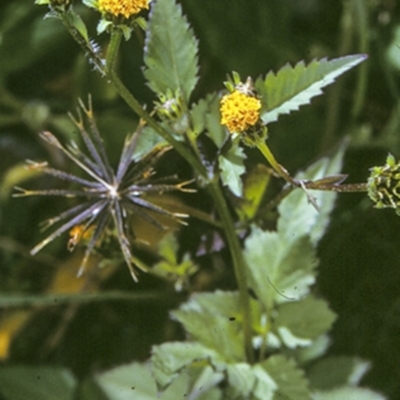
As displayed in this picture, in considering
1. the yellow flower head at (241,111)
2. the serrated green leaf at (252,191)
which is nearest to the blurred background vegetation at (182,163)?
the serrated green leaf at (252,191)

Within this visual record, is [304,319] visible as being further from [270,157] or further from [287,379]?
[270,157]

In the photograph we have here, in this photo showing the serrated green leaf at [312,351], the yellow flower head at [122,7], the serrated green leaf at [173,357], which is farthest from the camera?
the serrated green leaf at [312,351]

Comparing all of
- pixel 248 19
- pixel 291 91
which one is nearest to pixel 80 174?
pixel 248 19

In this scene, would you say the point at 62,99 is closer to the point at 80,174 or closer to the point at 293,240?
the point at 80,174

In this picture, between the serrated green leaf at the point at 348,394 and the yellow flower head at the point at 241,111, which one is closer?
the yellow flower head at the point at 241,111

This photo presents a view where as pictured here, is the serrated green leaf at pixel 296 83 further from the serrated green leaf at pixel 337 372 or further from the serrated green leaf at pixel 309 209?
the serrated green leaf at pixel 337 372

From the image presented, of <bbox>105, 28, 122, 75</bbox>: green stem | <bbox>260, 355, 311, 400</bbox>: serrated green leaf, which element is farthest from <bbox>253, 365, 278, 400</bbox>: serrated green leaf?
<bbox>105, 28, 122, 75</bbox>: green stem
